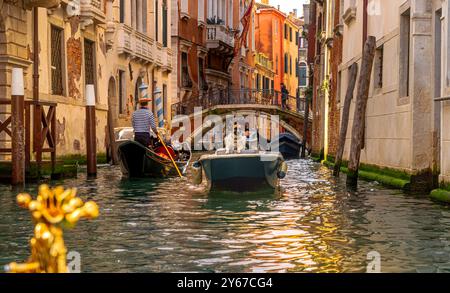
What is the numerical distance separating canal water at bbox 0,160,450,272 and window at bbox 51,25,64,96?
6299 mm

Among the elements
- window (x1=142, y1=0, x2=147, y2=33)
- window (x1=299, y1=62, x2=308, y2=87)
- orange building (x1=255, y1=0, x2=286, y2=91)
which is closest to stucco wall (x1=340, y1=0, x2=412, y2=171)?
window (x1=142, y1=0, x2=147, y2=33)

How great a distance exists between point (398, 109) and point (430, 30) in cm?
168

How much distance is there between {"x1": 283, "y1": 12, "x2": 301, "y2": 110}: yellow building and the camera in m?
59.3

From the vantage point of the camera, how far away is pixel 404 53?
39.8 ft

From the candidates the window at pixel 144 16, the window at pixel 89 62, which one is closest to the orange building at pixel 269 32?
the window at pixel 144 16

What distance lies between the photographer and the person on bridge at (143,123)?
14414mm

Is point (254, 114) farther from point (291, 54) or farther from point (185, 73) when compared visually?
point (291, 54)

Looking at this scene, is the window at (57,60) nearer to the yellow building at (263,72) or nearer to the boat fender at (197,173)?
the boat fender at (197,173)

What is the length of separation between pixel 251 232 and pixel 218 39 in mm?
29959

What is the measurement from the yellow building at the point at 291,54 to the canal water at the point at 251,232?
48259mm

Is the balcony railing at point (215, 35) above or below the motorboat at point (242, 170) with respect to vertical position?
above

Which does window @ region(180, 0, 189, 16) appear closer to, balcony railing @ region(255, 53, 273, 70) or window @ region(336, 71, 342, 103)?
window @ region(336, 71, 342, 103)

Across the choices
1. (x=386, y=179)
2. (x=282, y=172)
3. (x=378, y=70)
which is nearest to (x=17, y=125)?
(x=282, y=172)
